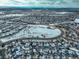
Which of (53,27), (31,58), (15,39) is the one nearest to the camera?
(31,58)

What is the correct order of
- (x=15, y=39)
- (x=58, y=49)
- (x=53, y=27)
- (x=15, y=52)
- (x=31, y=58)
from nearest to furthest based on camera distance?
1. (x=31, y=58)
2. (x=15, y=52)
3. (x=58, y=49)
4. (x=15, y=39)
5. (x=53, y=27)

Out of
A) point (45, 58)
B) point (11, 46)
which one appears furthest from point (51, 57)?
point (11, 46)

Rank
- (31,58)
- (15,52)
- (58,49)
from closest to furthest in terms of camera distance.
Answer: (31,58) → (15,52) → (58,49)

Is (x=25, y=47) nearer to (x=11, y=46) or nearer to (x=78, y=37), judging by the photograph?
(x=11, y=46)

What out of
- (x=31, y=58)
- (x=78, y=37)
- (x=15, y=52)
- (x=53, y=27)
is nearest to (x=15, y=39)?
(x=15, y=52)

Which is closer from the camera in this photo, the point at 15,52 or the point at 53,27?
the point at 15,52

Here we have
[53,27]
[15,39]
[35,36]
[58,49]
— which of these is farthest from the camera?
[53,27]

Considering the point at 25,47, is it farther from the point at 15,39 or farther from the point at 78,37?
the point at 78,37

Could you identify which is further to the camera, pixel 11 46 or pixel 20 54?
pixel 11 46
